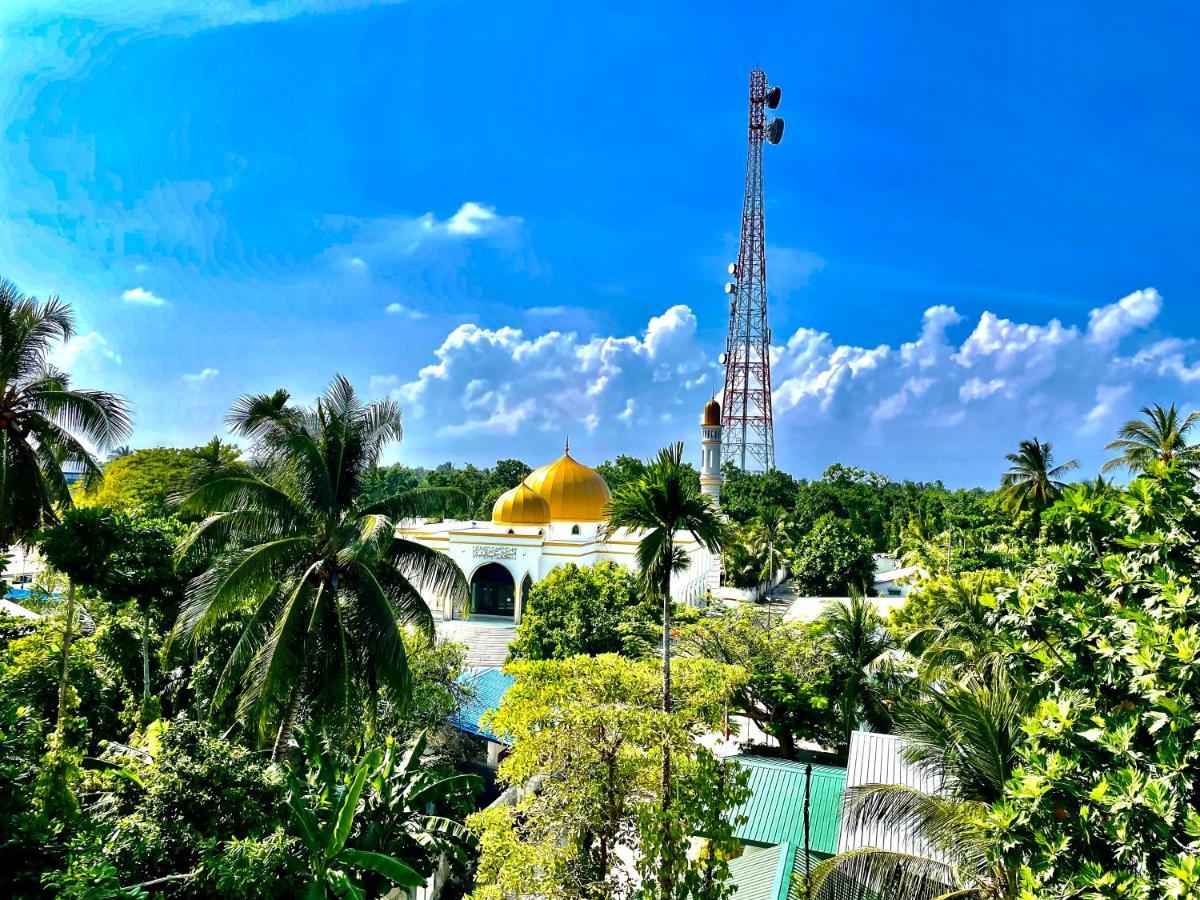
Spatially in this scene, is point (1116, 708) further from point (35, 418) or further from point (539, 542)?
point (539, 542)

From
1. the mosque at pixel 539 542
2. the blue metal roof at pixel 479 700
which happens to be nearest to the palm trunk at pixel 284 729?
the blue metal roof at pixel 479 700

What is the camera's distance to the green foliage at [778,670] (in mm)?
15188

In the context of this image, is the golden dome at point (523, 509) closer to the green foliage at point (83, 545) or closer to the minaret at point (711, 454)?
the minaret at point (711, 454)

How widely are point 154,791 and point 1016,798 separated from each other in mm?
8191

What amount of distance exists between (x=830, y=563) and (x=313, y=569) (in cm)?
2718

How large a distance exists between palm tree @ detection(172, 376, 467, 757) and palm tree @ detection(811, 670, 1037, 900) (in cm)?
642

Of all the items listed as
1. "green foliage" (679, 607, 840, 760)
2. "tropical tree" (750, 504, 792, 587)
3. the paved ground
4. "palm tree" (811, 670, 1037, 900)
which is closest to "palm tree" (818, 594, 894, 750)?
"green foliage" (679, 607, 840, 760)

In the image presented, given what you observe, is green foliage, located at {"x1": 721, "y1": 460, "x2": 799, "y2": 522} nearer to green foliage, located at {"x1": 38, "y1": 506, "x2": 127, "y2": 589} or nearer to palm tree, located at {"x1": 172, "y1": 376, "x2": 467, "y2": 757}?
palm tree, located at {"x1": 172, "y1": 376, "x2": 467, "y2": 757}

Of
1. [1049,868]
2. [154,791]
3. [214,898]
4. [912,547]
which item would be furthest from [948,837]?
[912,547]

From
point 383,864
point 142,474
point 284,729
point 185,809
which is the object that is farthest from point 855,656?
point 142,474

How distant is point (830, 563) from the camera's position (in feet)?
104

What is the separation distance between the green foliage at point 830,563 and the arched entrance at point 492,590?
14221 millimetres

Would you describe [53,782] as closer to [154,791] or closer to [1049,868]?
[154,791]

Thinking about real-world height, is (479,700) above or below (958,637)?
below
